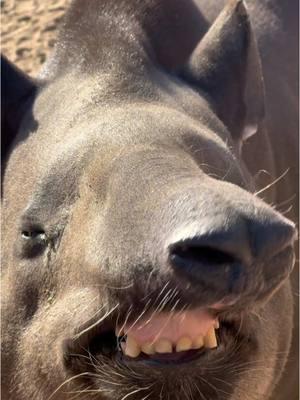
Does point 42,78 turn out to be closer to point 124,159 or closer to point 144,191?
point 124,159

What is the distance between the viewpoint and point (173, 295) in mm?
2680

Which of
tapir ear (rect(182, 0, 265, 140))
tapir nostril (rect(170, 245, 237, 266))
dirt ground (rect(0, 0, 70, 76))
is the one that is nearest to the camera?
tapir nostril (rect(170, 245, 237, 266))

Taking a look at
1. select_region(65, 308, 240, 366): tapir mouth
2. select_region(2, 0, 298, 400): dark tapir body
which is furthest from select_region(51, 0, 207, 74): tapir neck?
select_region(65, 308, 240, 366): tapir mouth

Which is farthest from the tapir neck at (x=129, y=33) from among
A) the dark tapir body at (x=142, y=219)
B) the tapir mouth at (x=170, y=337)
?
the tapir mouth at (x=170, y=337)

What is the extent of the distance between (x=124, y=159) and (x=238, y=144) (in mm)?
1411

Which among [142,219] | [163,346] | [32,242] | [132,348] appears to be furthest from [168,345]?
[32,242]

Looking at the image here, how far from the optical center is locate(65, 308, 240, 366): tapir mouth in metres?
2.83

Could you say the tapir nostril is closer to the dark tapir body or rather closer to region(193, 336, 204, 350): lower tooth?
the dark tapir body

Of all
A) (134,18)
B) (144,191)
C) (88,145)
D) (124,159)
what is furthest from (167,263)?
(134,18)

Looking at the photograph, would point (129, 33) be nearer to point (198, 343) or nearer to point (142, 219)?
point (142, 219)

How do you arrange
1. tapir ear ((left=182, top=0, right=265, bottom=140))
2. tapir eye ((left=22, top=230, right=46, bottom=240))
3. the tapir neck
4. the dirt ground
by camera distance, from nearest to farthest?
tapir eye ((left=22, top=230, right=46, bottom=240)) < the tapir neck < tapir ear ((left=182, top=0, right=265, bottom=140)) < the dirt ground

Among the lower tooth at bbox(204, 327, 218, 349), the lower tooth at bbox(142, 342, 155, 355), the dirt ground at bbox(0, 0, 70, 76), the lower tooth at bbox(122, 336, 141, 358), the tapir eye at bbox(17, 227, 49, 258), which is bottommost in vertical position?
the dirt ground at bbox(0, 0, 70, 76)

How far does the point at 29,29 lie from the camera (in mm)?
10297

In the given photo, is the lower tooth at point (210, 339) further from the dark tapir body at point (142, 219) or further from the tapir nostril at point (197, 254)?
the tapir nostril at point (197, 254)
